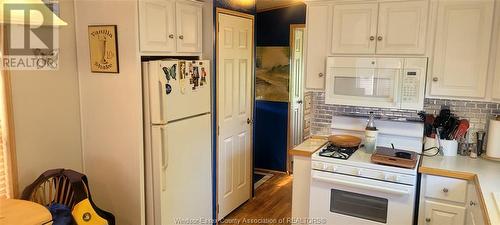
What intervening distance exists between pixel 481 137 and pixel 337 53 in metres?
1.24

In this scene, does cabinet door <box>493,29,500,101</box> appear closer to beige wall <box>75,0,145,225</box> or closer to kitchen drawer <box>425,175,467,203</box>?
kitchen drawer <box>425,175,467,203</box>

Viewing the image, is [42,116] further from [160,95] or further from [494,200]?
[494,200]

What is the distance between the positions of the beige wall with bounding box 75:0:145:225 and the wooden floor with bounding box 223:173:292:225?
119 cm

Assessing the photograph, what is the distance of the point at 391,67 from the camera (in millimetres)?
2830

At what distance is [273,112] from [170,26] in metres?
2.61

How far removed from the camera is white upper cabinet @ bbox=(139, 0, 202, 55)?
8.89 feet

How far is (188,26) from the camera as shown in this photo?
3154 millimetres

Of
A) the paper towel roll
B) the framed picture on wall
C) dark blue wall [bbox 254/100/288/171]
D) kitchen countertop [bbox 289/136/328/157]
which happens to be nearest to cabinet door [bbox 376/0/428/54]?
the paper towel roll

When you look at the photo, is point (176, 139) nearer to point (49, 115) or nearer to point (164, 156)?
point (164, 156)

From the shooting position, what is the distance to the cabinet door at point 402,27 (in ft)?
9.01

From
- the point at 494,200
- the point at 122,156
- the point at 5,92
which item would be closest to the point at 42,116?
the point at 5,92

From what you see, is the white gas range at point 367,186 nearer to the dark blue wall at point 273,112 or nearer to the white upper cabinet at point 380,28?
the white upper cabinet at point 380,28

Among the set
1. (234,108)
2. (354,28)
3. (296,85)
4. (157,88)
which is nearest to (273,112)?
(296,85)
